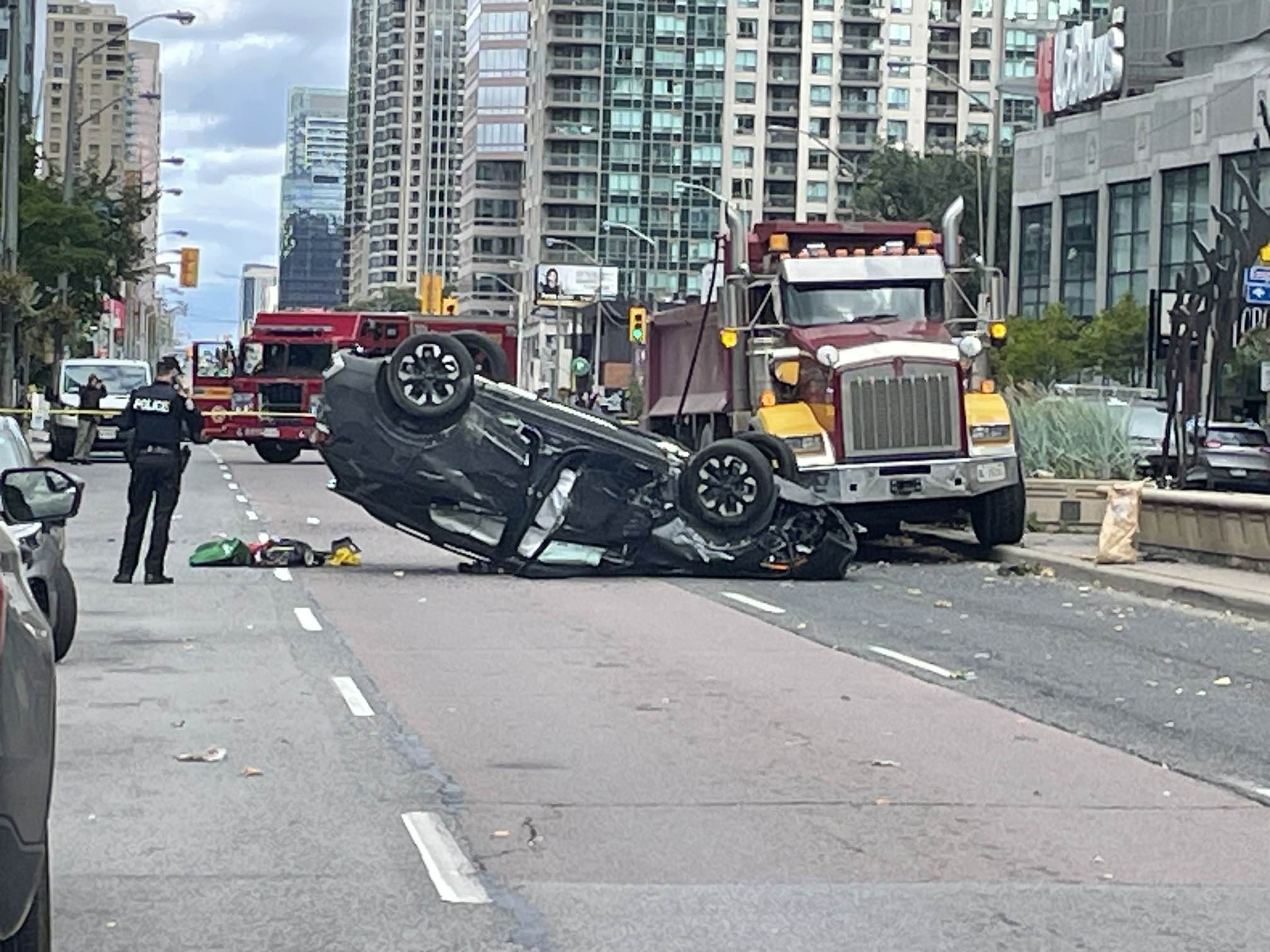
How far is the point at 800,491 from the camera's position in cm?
2225

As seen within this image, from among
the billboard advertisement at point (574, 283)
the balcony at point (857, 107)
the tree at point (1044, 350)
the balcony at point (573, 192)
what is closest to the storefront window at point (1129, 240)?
the tree at point (1044, 350)

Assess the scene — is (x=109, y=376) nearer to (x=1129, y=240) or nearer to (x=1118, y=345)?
(x=1118, y=345)

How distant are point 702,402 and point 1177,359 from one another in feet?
20.6

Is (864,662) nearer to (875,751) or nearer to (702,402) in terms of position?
(875,751)

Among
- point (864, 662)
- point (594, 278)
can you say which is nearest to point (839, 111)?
point (594, 278)

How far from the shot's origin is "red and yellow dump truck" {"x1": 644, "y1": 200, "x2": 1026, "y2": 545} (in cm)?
2438

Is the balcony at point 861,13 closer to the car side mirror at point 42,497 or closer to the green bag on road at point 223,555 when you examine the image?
the green bag on road at point 223,555

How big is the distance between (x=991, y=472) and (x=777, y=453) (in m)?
2.67

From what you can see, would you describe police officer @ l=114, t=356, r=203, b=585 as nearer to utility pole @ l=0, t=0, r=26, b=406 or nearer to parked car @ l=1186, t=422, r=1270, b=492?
parked car @ l=1186, t=422, r=1270, b=492

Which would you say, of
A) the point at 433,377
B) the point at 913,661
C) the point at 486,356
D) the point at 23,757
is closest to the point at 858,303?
the point at 486,356

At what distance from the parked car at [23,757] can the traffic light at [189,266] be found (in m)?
77.1

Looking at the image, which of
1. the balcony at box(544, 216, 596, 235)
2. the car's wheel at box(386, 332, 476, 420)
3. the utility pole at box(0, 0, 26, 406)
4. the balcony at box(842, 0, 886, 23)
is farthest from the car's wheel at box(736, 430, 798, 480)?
the balcony at box(842, 0, 886, 23)

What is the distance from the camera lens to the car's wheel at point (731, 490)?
21.6 metres

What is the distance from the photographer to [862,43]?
155750 millimetres
